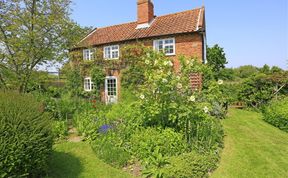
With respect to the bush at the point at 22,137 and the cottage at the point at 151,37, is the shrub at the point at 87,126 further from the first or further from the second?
the cottage at the point at 151,37

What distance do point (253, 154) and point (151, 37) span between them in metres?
10.7

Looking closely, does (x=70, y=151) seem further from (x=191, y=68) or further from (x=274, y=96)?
(x=274, y=96)

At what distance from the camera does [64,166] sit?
15.7 ft

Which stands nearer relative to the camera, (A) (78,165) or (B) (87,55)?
(A) (78,165)

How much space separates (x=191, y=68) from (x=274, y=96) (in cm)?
1094

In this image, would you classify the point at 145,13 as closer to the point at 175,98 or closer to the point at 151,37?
the point at 151,37

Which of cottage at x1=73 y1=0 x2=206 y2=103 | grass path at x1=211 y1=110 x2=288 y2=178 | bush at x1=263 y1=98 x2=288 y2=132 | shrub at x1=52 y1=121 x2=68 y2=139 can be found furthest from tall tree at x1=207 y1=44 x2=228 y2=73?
shrub at x1=52 y1=121 x2=68 y2=139

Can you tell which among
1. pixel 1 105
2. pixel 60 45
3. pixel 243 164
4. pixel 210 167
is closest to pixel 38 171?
pixel 1 105

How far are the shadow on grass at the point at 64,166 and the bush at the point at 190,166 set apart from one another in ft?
6.86

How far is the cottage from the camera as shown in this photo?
522 inches

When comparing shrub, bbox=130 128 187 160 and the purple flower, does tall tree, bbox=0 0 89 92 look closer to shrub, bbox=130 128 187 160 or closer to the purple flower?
the purple flower

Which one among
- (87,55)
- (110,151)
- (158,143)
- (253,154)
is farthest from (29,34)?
(87,55)

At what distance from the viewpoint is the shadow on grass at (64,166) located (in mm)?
4398

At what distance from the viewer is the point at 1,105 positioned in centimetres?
348
